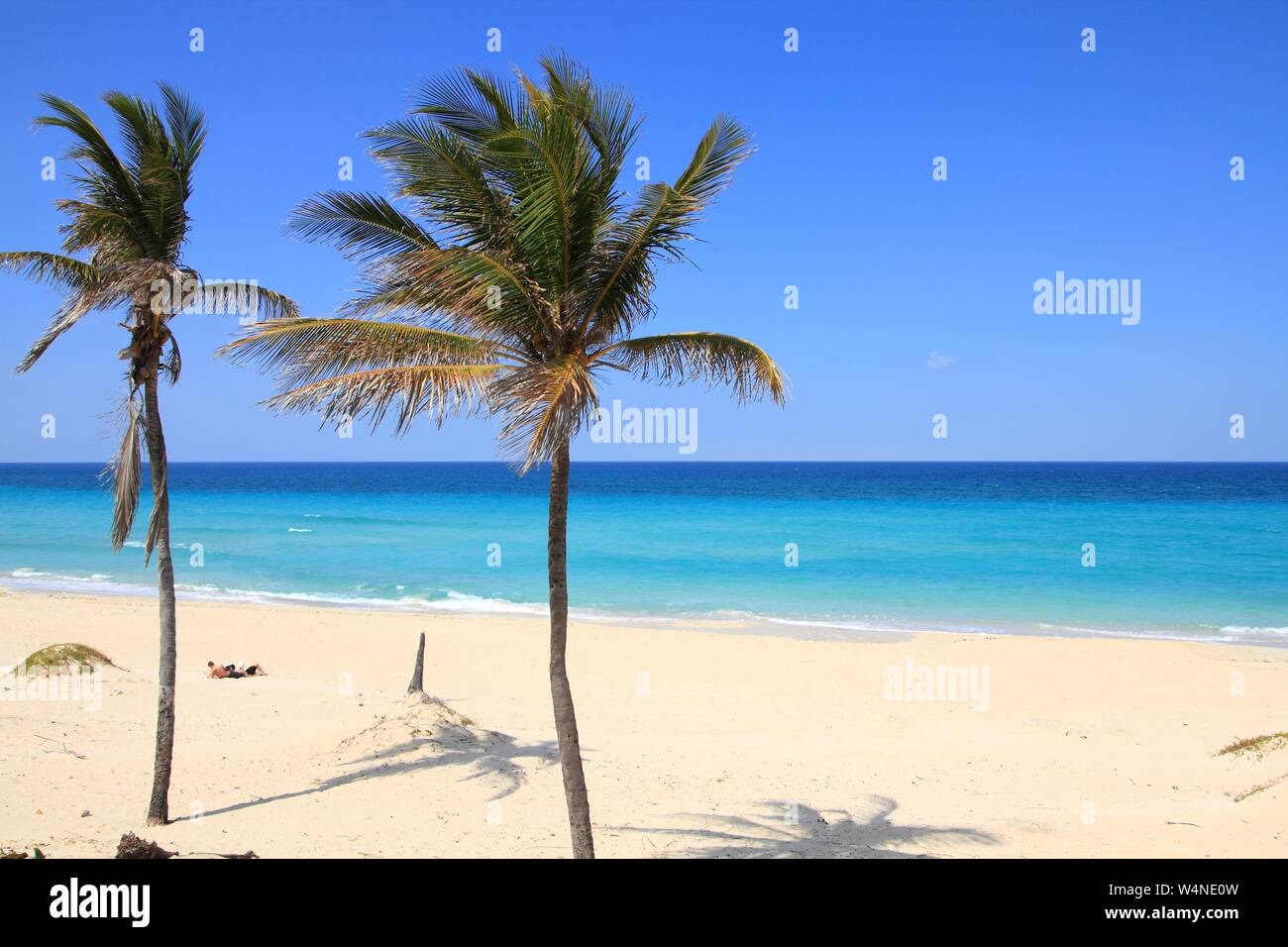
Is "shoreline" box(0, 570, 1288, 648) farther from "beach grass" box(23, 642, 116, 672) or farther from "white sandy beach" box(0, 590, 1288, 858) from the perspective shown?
"beach grass" box(23, 642, 116, 672)

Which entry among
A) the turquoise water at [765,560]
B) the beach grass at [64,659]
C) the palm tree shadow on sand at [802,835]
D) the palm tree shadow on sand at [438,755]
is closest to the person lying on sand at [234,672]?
the beach grass at [64,659]

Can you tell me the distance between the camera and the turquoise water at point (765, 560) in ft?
88.4

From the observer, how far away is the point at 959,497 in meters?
81.5

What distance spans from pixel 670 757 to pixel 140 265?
8830 mm

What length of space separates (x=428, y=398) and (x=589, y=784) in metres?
6.33

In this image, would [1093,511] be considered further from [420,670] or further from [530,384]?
[530,384]

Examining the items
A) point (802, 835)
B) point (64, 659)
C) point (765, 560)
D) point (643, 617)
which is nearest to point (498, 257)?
point (802, 835)

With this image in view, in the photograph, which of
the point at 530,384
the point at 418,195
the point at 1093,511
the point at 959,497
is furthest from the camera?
the point at 959,497

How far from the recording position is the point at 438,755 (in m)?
11.2

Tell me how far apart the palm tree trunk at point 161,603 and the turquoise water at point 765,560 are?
17889mm

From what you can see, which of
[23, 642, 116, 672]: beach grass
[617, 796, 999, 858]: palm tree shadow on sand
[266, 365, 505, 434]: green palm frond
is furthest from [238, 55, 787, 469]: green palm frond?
[23, 642, 116, 672]: beach grass

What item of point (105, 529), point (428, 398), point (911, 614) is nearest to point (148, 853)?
point (428, 398)

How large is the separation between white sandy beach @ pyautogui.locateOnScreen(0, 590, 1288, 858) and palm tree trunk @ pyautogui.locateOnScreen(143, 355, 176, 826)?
0.38m

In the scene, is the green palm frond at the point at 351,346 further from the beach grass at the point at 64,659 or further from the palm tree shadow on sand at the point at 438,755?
the beach grass at the point at 64,659
